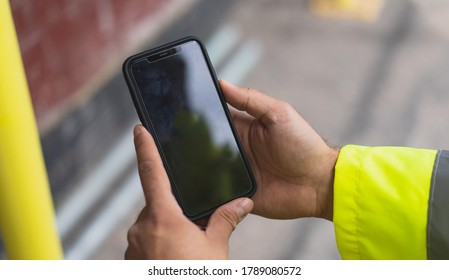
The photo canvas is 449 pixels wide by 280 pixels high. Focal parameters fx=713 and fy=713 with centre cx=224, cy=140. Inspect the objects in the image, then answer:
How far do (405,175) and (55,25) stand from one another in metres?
1.23

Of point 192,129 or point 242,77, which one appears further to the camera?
point 242,77

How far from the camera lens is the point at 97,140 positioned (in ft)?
7.78

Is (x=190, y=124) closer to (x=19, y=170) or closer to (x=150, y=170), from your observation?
(x=150, y=170)

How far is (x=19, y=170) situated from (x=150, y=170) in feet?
1.00

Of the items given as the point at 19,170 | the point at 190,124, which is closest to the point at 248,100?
the point at 190,124

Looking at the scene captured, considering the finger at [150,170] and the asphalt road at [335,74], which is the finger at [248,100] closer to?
the finger at [150,170]

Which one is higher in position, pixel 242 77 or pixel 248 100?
pixel 248 100

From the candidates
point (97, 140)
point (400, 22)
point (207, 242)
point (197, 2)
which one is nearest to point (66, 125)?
point (97, 140)

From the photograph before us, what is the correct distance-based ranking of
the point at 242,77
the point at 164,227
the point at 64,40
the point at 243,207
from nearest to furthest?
1. the point at 164,227
2. the point at 243,207
3. the point at 64,40
4. the point at 242,77

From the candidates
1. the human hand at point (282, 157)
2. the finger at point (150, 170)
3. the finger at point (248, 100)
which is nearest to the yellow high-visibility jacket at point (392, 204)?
the human hand at point (282, 157)

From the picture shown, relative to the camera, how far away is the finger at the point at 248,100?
133cm

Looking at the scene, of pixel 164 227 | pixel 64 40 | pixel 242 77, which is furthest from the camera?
pixel 242 77

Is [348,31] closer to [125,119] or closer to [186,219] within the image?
[125,119]

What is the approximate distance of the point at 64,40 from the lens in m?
2.14
